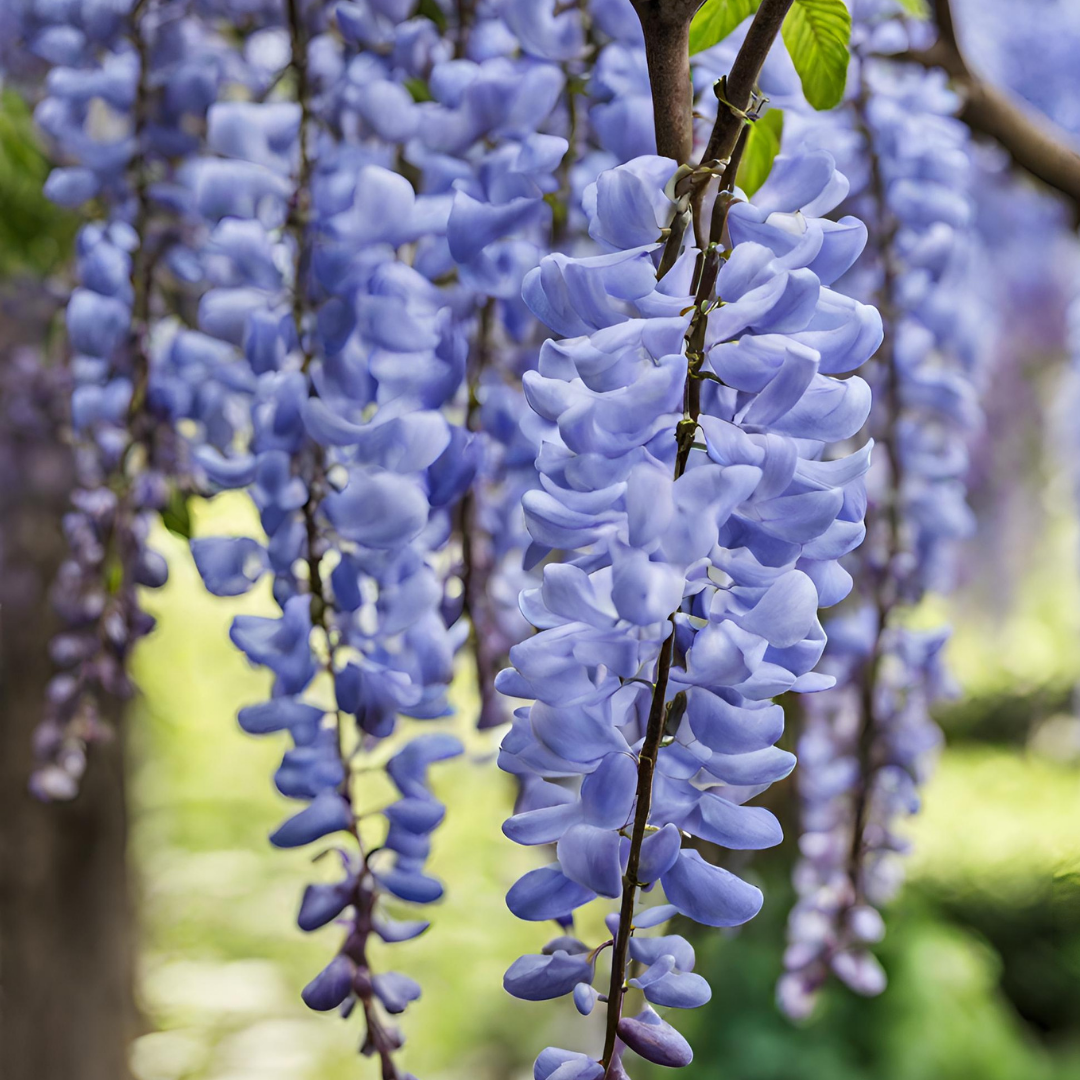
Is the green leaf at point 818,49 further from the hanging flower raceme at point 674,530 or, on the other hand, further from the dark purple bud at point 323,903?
the dark purple bud at point 323,903

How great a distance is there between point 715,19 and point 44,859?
5.18ft

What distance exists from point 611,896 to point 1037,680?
11.3 ft

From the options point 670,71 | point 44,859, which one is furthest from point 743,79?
point 44,859

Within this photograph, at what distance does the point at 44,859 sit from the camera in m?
1.52

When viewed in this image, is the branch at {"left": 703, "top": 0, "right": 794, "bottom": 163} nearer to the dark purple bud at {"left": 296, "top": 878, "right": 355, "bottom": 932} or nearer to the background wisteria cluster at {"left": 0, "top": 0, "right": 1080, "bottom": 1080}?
the background wisteria cluster at {"left": 0, "top": 0, "right": 1080, "bottom": 1080}

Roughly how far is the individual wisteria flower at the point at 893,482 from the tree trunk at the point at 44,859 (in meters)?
1.05

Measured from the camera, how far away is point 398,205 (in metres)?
0.39

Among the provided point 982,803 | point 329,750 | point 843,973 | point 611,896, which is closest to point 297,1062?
point 982,803

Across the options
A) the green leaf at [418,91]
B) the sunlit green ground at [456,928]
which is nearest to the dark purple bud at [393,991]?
the green leaf at [418,91]

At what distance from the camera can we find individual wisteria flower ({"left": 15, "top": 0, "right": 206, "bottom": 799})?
0.52 meters

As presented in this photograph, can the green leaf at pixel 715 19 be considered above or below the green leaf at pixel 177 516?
above

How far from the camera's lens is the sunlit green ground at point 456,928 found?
1.72 metres

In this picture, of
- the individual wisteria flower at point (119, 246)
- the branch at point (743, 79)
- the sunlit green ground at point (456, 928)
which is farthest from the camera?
the sunlit green ground at point (456, 928)

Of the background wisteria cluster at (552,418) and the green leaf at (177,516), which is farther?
the green leaf at (177,516)
